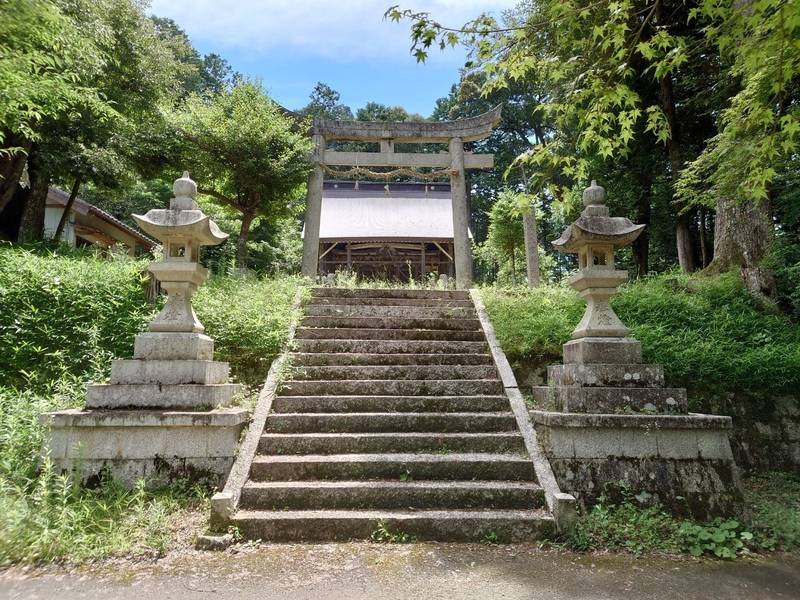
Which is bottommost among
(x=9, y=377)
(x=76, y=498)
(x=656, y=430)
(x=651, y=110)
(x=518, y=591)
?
(x=518, y=591)

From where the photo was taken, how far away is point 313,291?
26.6 feet

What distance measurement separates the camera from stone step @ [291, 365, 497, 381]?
231 inches

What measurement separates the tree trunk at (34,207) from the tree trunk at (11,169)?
0.61 meters

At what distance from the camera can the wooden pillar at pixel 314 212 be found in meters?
11.5

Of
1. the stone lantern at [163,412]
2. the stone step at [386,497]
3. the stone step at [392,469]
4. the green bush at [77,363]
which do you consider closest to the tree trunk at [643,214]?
the green bush at [77,363]

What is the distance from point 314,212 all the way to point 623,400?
8.92 m

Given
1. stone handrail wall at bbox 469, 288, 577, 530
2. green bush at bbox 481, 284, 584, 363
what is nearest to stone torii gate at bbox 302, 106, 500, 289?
green bush at bbox 481, 284, 584, 363

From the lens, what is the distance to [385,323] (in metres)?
7.12

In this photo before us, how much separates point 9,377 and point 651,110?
312 inches

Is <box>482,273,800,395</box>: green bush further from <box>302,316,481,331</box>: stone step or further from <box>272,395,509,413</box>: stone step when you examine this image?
<box>272,395,509,413</box>: stone step

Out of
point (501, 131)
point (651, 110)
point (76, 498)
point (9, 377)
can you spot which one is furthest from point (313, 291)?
point (501, 131)

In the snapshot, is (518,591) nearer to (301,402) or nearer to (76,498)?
(301,402)

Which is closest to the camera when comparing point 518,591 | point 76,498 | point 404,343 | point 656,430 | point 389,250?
point 518,591

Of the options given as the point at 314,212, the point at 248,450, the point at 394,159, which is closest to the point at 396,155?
the point at 394,159
